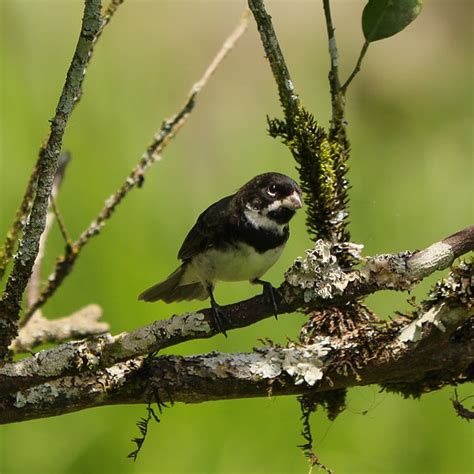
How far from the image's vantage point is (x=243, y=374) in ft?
7.44

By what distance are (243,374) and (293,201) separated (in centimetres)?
76

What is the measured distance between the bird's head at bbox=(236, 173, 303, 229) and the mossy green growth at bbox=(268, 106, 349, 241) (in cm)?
44

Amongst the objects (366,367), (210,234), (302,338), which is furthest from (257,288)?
(366,367)

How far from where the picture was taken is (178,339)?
7.32 ft

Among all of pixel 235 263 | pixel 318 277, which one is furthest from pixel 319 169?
pixel 235 263

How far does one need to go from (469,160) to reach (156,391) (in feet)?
8.79

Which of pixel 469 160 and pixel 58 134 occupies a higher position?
pixel 469 160

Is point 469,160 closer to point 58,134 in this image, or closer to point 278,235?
point 278,235

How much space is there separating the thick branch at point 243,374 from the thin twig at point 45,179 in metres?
0.16

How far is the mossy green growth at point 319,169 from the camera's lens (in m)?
2.44

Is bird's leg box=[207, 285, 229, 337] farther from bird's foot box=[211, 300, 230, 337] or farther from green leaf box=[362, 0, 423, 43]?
green leaf box=[362, 0, 423, 43]

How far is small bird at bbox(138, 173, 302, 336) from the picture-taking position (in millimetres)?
3035

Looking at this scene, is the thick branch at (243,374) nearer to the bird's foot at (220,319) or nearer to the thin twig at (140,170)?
the bird's foot at (220,319)

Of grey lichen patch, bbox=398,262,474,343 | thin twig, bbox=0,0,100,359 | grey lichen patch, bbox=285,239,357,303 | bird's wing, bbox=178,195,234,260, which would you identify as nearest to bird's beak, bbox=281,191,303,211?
bird's wing, bbox=178,195,234,260
